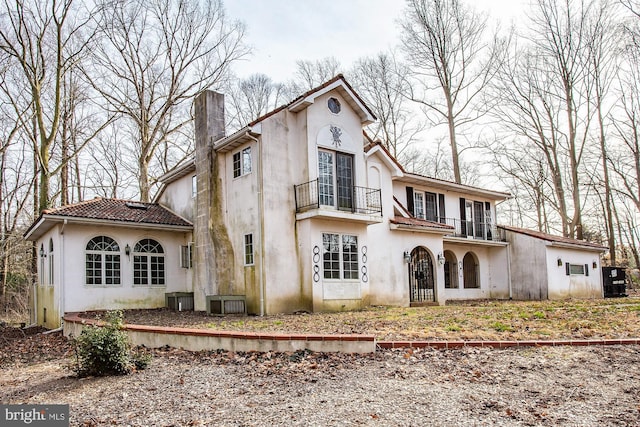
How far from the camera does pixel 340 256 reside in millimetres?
16734

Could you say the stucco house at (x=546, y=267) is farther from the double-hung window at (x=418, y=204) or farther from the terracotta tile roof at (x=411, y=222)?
the terracotta tile roof at (x=411, y=222)

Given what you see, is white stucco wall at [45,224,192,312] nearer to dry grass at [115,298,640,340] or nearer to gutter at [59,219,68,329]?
gutter at [59,219,68,329]

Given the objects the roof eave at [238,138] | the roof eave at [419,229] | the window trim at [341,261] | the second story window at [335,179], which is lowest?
the window trim at [341,261]

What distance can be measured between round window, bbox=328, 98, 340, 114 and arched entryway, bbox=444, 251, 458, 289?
10802 mm

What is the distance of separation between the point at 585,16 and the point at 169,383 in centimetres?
3035

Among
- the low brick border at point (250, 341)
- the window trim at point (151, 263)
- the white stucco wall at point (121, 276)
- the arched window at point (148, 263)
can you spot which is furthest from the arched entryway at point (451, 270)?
the low brick border at point (250, 341)

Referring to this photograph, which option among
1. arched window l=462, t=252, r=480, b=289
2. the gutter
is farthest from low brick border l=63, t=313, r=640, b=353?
arched window l=462, t=252, r=480, b=289

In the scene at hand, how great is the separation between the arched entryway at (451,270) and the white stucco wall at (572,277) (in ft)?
14.2

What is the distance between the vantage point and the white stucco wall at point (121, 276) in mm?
16250

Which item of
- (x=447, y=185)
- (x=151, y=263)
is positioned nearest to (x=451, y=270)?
(x=447, y=185)

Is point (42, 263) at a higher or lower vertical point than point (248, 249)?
lower

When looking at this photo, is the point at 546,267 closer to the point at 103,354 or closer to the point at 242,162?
the point at 242,162

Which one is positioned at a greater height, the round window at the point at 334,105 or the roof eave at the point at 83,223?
the round window at the point at 334,105

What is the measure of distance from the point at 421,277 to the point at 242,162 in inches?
373
